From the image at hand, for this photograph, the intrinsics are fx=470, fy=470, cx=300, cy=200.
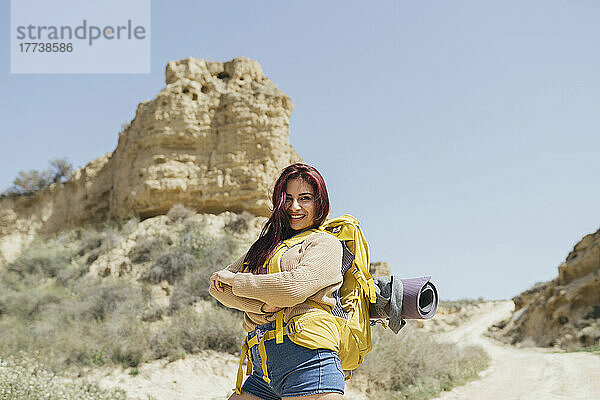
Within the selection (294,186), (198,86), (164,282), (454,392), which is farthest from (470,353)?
(198,86)

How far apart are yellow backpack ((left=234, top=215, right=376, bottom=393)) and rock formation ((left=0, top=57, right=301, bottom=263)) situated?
38.8 ft

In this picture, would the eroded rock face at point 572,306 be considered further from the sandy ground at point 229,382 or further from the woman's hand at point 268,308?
the woman's hand at point 268,308

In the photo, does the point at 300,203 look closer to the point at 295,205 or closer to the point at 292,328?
the point at 295,205

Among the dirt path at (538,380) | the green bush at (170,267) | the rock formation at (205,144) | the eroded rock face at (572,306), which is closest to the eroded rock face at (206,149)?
the rock formation at (205,144)

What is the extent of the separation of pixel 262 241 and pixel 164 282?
32.1 ft

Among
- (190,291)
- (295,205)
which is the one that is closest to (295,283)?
(295,205)

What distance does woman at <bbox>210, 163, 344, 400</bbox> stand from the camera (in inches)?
66.1

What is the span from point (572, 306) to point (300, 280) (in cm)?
1465

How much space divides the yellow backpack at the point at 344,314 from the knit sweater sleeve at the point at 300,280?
97 millimetres

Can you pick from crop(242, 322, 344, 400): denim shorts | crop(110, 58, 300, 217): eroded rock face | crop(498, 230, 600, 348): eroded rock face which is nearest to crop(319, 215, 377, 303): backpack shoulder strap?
crop(242, 322, 344, 400): denim shorts

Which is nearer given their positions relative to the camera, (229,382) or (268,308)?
(268,308)

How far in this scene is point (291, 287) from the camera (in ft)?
5.47

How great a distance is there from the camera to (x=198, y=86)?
15547 mm

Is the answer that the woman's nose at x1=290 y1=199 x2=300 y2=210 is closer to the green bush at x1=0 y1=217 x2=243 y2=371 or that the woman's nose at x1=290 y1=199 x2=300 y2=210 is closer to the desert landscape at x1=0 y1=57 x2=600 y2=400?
the desert landscape at x1=0 y1=57 x2=600 y2=400
